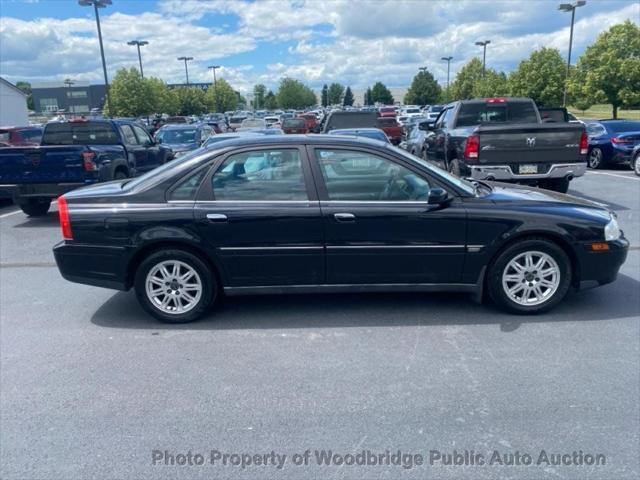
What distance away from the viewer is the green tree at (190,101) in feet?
233

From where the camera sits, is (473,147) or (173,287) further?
(473,147)

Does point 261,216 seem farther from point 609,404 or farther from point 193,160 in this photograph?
point 609,404

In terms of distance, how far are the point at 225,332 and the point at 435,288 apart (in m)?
1.91

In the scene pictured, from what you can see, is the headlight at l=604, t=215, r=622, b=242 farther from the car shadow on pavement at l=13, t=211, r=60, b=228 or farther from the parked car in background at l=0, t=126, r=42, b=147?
the parked car in background at l=0, t=126, r=42, b=147

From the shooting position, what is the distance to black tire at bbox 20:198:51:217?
1063 cm

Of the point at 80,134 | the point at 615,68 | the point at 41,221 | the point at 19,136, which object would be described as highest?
the point at 615,68

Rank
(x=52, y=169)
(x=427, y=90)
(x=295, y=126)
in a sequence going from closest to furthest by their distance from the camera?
1. (x=52, y=169)
2. (x=295, y=126)
3. (x=427, y=90)

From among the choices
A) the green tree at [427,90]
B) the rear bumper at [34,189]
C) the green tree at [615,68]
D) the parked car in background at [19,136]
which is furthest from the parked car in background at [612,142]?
the green tree at [427,90]

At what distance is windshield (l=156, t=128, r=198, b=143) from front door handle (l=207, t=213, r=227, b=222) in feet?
42.7

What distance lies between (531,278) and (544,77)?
3700 centimetres

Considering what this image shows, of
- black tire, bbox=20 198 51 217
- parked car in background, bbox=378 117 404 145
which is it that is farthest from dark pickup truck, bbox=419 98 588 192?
parked car in background, bbox=378 117 404 145

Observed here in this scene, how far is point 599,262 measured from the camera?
4.89 meters

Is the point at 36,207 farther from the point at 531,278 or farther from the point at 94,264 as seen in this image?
the point at 531,278

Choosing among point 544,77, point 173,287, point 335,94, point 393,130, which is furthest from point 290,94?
point 173,287
